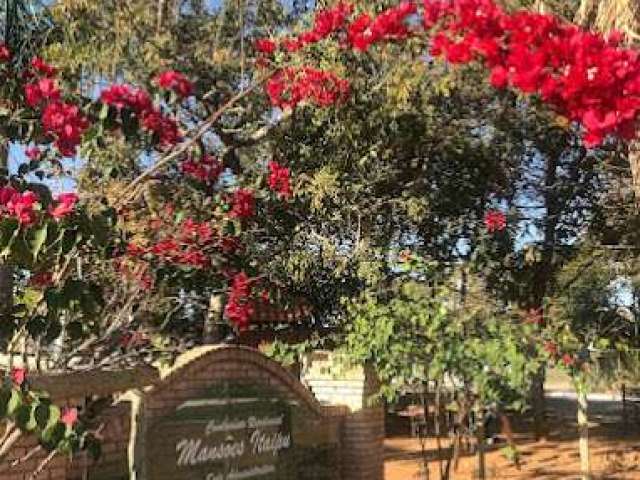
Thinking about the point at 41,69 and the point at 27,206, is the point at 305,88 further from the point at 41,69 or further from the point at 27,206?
the point at 27,206

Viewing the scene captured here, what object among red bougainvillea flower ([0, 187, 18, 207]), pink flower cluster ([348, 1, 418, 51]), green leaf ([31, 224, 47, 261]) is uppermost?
pink flower cluster ([348, 1, 418, 51])

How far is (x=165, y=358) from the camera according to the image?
6.82 m

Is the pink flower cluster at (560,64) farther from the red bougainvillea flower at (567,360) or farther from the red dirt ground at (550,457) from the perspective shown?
the red dirt ground at (550,457)

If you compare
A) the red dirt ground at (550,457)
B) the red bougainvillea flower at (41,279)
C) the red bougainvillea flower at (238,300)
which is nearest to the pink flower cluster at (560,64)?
the red bougainvillea flower at (41,279)

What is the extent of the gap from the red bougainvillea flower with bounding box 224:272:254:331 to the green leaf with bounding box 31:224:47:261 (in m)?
5.21

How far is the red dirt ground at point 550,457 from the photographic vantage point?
44.7 feet

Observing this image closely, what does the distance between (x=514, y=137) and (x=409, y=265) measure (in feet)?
28.1

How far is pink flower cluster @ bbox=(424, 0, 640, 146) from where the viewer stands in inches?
147

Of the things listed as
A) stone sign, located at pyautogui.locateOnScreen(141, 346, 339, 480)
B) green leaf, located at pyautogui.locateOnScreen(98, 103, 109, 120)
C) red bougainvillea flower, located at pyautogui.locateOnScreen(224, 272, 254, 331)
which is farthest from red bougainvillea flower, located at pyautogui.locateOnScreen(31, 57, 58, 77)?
red bougainvillea flower, located at pyautogui.locateOnScreen(224, 272, 254, 331)

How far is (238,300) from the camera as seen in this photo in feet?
30.1

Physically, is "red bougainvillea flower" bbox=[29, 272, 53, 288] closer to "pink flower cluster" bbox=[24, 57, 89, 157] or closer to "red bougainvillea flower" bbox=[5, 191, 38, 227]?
"pink flower cluster" bbox=[24, 57, 89, 157]

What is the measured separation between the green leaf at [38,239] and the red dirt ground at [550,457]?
939 cm

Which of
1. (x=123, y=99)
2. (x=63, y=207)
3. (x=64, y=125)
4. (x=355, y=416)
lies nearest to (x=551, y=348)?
(x=355, y=416)

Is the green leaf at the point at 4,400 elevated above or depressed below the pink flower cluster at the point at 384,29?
below
